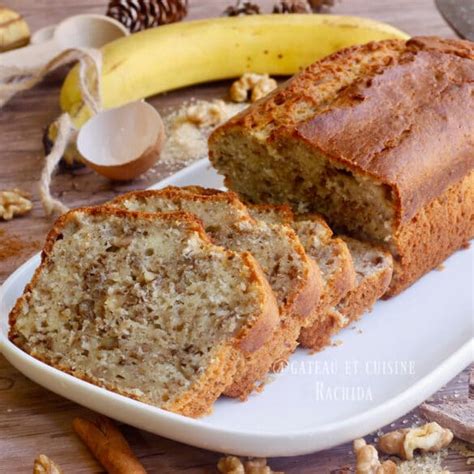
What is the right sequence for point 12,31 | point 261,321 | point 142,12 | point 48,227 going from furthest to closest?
point 142,12 < point 12,31 < point 48,227 < point 261,321

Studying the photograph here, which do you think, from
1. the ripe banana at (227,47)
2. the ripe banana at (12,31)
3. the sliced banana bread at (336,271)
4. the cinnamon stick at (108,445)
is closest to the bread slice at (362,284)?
the sliced banana bread at (336,271)

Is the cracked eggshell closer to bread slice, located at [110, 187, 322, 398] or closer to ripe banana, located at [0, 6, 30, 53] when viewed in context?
bread slice, located at [110, 187, 322, 398]

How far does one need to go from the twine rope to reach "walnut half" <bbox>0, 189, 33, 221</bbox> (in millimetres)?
77

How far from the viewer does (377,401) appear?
2.87 metres

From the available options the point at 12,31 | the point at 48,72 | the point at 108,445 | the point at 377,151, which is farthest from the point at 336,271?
the point at 12,31

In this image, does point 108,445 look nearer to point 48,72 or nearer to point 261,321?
point 261,321

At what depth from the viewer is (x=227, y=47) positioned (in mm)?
4754

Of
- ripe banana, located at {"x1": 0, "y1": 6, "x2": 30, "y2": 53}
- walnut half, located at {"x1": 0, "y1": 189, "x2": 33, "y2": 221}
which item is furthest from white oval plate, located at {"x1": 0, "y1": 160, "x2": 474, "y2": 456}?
ripe banana, located at {"x1": 0, "y1": 6, "x2": 30, "y2": 53}

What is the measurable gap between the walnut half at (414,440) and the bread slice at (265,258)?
0.39 m

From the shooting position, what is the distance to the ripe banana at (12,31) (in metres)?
5.02

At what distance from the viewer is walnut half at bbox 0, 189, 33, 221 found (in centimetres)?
394

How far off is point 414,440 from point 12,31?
3.20 meters

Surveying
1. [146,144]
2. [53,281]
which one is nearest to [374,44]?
[146,144]

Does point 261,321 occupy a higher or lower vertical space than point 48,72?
higher
